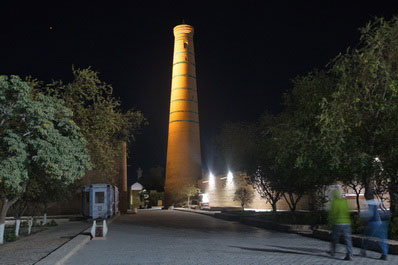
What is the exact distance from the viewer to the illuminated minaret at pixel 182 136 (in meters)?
61.4

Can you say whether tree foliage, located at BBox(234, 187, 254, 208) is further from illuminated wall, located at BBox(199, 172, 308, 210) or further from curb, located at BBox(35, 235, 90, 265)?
curb, located at BBox(35, 235, 90, 265)

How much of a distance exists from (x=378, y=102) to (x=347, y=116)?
1102 millimetres

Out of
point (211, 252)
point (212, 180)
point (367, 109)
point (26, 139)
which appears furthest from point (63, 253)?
point (212, 180)

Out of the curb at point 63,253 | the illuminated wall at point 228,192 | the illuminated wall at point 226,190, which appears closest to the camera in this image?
the curb at point 63,253

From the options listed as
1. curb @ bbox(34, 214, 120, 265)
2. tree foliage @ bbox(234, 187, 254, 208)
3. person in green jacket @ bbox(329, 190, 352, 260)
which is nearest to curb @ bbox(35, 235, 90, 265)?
curb @ bbox(34, 214, 120, 265)

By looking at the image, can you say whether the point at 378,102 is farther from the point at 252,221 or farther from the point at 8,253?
the point at 8,253

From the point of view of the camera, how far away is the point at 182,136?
6122 centimetres

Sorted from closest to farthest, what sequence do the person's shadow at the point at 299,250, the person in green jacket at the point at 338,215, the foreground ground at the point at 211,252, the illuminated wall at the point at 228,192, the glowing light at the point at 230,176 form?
the foreground ground at the point at 211,252
the person in green jacket at the point at 338,215
the person's shadow at the point at 299,250
the illuminated wall at the point at 228,192
the glowing light at the point at 230,176

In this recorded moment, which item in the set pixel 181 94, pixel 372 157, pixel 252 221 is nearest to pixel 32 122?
pixel 372 157

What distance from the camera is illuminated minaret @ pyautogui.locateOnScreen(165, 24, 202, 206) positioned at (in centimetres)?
6141

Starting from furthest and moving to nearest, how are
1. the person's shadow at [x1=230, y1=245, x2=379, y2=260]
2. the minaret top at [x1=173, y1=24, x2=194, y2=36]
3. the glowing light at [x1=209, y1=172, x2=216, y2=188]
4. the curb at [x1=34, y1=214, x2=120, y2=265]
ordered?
the minaret top at [x1=173, y1=24, x2=194, y2=36] < the glowing light at [x1=209, y1=172, x2=216, y2=188] < the person's shadow at [x1=230, y1=245, x2=379, y2=260] < the curb at [x1=34, y1=214, x2=120, y2=265]

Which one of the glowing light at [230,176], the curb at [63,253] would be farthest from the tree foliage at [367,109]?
the glowing light at [230,176]

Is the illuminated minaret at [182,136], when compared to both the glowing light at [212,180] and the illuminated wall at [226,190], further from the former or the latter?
the glowing light at [212,180]

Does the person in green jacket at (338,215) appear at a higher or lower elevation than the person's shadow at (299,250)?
higher
